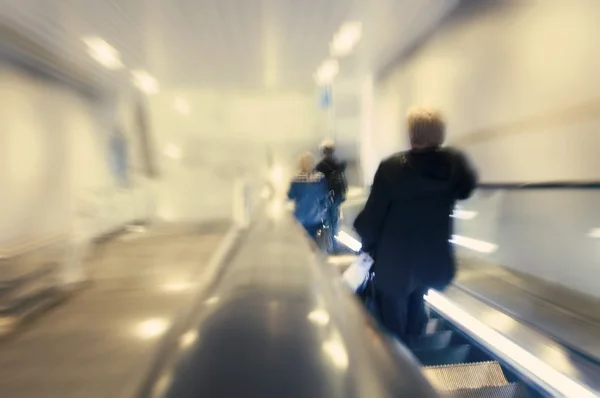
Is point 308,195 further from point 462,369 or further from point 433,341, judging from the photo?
point 462,369

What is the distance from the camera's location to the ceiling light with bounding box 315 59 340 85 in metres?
10.6

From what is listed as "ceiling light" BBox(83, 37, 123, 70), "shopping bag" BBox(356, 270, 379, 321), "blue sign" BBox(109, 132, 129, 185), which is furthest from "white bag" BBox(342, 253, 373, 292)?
"blue sign" BBox(109, 132, 129, 185)

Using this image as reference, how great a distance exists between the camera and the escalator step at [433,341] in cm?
313

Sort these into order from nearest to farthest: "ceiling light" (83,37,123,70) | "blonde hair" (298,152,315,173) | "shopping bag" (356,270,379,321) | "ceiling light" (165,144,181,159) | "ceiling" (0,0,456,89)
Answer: "shopping bag" (356,270,379,321) < "blonde hair" (298,152,315,173) < "ceiling" (0,0,456,89) < "ceiling light" (83,37,123,70) < "ceiling light" (165,144,181,159)

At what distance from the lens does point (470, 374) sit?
9.09 feet

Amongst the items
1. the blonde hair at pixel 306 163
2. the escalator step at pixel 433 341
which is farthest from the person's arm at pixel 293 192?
the escalator step at pixel 433 341

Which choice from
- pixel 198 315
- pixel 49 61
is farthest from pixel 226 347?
pixel 49 61

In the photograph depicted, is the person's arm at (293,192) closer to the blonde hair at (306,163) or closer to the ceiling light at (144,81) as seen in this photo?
the blonde hair at (306,163)

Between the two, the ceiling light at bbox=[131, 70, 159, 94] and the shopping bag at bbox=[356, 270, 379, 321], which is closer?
the shopping bag at bbox=[356, 270, 379, 321]

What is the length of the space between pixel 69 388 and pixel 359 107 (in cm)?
1090

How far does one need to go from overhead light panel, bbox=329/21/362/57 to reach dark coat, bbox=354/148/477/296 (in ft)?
17.4

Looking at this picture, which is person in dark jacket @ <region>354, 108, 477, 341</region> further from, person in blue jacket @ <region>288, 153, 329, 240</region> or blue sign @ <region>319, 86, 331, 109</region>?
blue sign @ <region>319, 86, 331, 109</region>

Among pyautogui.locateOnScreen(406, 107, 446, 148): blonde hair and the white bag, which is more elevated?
pyautogui.locateOnScreen(406, 107, 446, 148): blonde hair

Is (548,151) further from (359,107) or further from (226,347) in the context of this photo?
(359,107)
